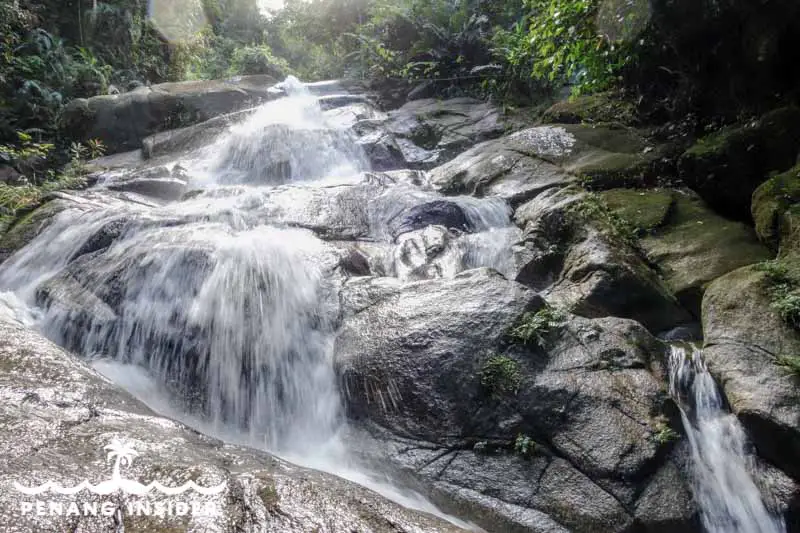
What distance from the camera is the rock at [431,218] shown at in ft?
23.8

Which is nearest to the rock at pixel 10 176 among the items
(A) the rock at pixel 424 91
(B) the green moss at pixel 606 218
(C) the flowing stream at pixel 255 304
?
(C) the flowing stream at pixel 255 304

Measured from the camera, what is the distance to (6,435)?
8.03 ft

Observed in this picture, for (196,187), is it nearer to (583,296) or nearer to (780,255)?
(583,296)

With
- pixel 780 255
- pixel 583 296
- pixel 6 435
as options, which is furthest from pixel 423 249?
pixel 6 435

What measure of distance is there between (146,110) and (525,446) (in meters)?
13.1

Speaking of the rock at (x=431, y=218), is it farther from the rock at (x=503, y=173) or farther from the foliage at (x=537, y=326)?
the foliage at (x=537, y=326)

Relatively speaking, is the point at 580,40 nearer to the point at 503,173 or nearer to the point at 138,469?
the point at 503,173

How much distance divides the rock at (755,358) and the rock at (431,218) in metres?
3.43

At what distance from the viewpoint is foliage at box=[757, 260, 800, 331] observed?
160 inches

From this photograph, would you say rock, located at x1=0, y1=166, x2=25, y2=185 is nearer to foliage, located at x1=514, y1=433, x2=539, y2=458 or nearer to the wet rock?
the wet rock

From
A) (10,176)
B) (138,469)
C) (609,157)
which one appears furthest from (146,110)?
(138,469)

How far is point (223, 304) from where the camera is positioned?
200 inches

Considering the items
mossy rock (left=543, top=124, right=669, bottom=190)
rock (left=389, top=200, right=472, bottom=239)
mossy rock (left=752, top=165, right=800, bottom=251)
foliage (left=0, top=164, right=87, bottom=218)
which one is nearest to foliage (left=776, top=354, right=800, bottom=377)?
mossy rock (left=752, top=165, right=800, bottom=251)

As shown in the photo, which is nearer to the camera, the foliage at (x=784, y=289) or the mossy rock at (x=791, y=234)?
the foliage at (x=784, y=289)
